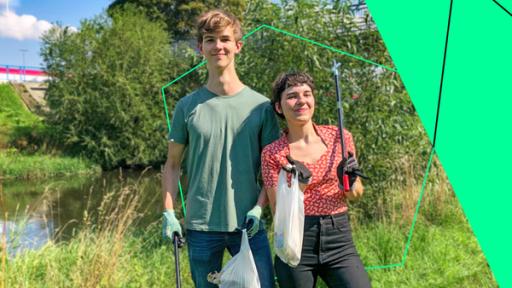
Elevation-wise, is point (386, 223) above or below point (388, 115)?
below

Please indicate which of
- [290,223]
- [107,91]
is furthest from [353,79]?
[107,91]

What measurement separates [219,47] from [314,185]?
2.33 feet

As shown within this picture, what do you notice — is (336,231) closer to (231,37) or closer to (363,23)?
(231,37)

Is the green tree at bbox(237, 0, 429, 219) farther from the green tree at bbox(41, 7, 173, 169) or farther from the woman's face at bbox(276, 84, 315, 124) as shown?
the green tree at bbox(41, 7, 173, 169)

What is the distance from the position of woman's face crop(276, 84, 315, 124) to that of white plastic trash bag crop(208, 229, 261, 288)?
1.67 ft

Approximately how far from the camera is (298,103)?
6.56 feet

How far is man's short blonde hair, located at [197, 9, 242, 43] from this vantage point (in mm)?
2059

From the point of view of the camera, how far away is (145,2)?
2773cm

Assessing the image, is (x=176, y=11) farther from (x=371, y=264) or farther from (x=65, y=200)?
(x=371, y=264)

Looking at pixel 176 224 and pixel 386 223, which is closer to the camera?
pixel 176 224

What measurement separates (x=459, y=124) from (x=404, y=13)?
1.72 ft

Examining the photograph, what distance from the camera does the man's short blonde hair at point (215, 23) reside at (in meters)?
2.06

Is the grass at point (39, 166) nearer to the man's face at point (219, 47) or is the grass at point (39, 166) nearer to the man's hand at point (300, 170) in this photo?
the man's face at point (219, 47)

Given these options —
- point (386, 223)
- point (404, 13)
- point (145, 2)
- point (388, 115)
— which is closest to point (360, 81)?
point (388, 115)
